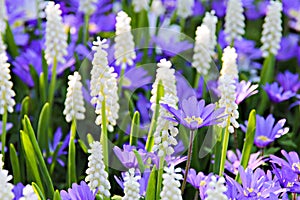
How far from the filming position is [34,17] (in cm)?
230

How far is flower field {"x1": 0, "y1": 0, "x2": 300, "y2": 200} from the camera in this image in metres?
1.26

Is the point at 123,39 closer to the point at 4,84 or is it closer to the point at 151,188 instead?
the point at 4,84

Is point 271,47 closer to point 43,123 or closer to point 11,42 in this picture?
point 43,123

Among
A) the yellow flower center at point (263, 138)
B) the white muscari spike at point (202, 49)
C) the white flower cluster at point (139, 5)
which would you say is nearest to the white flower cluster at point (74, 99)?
the white muscari spike at point (202, 49)

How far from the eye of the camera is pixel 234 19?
71.0 inches

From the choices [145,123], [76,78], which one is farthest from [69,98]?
[145,123]

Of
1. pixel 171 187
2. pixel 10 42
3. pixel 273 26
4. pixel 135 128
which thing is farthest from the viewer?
pixel 10 42

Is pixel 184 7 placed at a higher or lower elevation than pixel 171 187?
higher

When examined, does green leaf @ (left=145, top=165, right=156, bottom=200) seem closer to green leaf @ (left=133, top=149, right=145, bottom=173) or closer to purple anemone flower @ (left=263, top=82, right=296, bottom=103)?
green leaf @ (left=133, top=149, right=145, bottom=173)

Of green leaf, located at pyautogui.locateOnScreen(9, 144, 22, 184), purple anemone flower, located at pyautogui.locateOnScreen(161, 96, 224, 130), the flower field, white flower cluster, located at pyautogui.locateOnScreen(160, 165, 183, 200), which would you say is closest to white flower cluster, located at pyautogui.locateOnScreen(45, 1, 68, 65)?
the flower field

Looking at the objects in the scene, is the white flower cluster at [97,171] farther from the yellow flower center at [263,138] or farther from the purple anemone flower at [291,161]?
the yellow flower center at [263,138]

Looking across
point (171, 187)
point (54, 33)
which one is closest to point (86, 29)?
point (54, 33)

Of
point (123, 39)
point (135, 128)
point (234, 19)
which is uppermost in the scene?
point (234, 19)

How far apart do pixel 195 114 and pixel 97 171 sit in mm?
243
